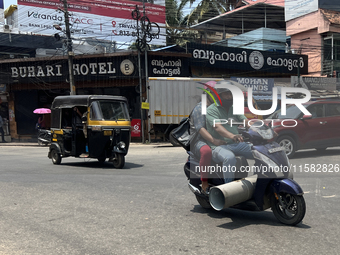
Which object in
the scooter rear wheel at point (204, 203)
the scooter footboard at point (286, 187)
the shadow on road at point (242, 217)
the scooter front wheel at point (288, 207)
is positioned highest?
the scooter footboard at point (286, 187)

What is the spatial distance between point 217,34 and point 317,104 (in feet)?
108

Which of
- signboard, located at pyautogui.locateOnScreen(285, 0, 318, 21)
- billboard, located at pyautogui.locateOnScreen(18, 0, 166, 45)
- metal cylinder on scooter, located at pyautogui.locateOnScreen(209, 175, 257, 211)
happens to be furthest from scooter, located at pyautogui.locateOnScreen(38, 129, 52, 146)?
signboard, located at pyautogui.locateOnScreen(285, 0, 318, 21)

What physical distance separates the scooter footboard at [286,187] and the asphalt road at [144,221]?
483 mm

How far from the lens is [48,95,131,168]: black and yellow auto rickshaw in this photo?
35.9 ft

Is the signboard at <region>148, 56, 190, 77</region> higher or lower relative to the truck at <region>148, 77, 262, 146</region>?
higher

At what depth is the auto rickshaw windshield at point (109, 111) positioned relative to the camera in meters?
11.0

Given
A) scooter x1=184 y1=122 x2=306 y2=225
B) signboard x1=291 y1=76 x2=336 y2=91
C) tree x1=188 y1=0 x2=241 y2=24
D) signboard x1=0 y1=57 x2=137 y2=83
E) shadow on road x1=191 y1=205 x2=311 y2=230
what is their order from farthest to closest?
tree x1=188 y1=0 x2=241 y2=24 → signboard x1=291 y1=76 x2=336 y2=91 → signboard x1=0 y1=57 x2=137 y2=83 → shadow on road x1=191 y1=205 x2=311 y2=230 → scooter x1=184 y1=122 x2=306 y2=225

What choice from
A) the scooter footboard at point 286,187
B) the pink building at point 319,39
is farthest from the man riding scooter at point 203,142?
the pink building at point 319,39

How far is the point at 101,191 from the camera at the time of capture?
720 cm

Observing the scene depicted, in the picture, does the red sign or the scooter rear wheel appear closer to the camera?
the scooter rear wheel

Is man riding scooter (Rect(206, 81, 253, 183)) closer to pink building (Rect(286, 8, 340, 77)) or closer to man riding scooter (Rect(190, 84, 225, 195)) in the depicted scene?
man riding scooter (Rect(190, 84, 225, 195))

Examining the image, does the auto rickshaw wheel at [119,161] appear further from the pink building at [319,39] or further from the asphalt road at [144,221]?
the pink building at [319,39]

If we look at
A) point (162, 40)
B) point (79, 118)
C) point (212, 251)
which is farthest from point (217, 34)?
point (212, 251)

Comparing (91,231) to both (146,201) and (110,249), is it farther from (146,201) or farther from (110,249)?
(146,201)
